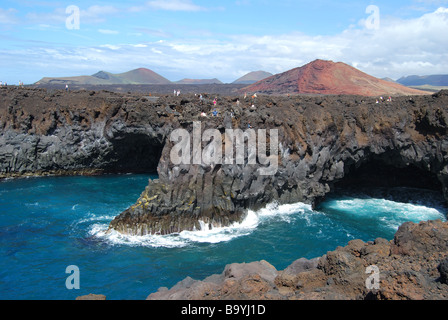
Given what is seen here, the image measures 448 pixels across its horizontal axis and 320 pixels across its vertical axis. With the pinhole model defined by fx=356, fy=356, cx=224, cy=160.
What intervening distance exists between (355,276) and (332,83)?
198 ft

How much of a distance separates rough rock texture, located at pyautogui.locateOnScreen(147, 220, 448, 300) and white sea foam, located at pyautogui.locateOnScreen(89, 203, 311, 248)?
11868mm

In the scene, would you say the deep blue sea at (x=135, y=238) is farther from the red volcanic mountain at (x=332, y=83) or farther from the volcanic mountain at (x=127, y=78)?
the volcanic mountain at (x=127, y=78)

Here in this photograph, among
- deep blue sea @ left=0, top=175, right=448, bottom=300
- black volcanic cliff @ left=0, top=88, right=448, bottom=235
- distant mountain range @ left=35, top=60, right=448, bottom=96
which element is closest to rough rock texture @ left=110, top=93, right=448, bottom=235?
black volcanic cliff @ left=0, top=88, right=448, bottom=235

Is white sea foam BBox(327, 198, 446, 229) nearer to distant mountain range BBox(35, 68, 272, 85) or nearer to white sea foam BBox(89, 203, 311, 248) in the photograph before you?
white sea foam BBox(89, 203, 311, 248)

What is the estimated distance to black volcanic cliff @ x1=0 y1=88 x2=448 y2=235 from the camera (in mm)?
30297

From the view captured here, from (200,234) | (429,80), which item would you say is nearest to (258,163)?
(200,234)

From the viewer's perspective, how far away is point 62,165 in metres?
46.4

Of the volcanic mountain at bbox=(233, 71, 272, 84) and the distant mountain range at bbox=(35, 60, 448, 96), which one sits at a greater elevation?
the volcanic mountain at bbox=(233, 71, 272, 84)

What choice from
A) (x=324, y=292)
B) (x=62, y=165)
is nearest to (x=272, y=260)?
(x=324, y=292)

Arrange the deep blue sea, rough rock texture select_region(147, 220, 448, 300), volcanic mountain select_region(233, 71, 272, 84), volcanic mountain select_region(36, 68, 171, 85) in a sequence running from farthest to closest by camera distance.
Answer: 1. volcanic mountain select_region(233, 71, 272, 84)
2. volcanic mountain select_region(36, 68, 171, 85)
3. the deep blue sea
4. rough rock texture select_region(147, 220, 448, 300)

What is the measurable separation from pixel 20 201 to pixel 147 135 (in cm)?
1515

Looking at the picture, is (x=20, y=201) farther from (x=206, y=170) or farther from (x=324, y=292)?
(x=324, y=292)

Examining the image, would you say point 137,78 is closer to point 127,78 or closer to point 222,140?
point 127,78

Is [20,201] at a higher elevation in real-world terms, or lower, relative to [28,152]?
lower
